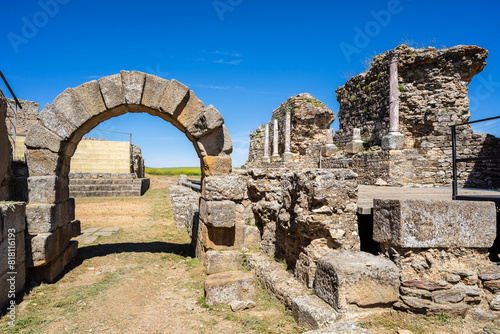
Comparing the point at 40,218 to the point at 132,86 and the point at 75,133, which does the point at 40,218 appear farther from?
the point at 132,86

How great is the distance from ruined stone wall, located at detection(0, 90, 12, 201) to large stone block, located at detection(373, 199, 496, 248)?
5.01 m

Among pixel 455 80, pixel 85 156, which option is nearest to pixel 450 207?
pixel 455 80

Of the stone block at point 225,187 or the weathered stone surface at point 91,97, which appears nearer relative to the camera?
the weathered stone surface at point 91,97

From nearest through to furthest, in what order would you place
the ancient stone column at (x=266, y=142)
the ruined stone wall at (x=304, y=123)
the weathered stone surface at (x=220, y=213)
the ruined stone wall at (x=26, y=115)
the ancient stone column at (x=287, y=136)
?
the weathered stone surface at (x=220, y=213)
the ruined stone wall at (x=26, y=115)
the ruined stone wall at (x=304, y=123)
the ancient stone column at (x=287, y=136)
the ancient stone column at (x=266, y=142)

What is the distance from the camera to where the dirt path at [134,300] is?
3271mm

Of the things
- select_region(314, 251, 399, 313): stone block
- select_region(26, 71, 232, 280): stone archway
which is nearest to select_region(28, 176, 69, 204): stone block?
select_region(26, 71, 232, 280): stone archway

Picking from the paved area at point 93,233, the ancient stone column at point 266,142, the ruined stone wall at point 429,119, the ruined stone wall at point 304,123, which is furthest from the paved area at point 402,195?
the ancient stone column at point 266,142

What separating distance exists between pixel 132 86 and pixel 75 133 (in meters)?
1.23

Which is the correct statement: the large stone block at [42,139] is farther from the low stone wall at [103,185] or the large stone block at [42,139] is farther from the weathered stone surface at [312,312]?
the low stone wall at [103,185]

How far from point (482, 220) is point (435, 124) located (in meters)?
8.53

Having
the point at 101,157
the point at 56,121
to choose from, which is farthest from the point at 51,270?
the point at 101,157

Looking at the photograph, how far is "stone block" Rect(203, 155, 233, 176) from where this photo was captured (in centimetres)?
528

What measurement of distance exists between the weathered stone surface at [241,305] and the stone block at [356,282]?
1011 mm

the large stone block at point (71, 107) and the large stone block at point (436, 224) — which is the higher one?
the large stone block at point (71, 107)
